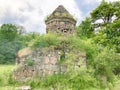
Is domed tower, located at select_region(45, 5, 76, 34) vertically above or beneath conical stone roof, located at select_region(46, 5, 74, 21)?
beneath

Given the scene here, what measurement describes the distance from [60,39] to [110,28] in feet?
68.8

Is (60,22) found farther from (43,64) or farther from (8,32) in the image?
(8,32)

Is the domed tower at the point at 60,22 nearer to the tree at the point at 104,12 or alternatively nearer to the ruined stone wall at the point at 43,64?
the ruined stone wall at the point at 43,64

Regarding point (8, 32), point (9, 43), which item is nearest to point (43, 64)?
point (9, 43)

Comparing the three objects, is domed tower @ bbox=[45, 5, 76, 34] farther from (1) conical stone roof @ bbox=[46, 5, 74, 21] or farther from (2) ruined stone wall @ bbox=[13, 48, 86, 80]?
(2) ruined stone wall @ bbox=[13, 48, 86, 80]

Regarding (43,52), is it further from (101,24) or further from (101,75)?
(101,24)

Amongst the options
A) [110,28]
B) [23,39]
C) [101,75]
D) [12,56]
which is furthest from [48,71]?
[23,39]


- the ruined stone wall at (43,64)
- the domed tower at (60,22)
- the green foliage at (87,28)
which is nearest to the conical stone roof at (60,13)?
the domed tower at (60,22)

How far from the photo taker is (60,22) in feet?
74.5

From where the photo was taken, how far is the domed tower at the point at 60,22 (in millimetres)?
22625

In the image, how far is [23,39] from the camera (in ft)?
225

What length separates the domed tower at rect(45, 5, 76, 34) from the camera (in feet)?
74.2

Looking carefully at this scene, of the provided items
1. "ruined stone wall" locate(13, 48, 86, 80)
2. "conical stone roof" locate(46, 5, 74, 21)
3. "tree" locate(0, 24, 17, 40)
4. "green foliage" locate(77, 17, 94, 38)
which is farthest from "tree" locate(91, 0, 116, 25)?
"tree" locate(0, 24, 17, 40)

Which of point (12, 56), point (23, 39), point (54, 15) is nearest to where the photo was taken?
point (54, 15)
